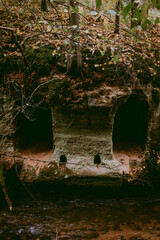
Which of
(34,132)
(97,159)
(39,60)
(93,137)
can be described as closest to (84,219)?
(97,159)

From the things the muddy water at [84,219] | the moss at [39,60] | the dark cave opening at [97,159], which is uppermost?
the moss at [39,60]

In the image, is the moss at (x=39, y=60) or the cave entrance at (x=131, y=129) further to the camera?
the cave entrance at (x=131, y=129)

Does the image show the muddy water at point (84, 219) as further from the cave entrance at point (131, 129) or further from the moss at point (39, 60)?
the moss at point (39, 60)

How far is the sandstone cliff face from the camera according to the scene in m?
5.74

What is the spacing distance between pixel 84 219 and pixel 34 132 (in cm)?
427

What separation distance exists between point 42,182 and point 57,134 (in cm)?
165

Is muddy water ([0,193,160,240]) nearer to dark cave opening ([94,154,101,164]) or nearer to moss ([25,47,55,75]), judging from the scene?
dark cave opening ([94,154,101,164])

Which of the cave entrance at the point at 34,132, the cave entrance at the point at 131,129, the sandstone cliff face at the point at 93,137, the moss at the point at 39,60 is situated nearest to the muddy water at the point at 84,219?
the sandstone cliff face at the point at 93,137

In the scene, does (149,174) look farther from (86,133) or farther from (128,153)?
(86,133)

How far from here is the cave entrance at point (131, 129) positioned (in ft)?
21.6

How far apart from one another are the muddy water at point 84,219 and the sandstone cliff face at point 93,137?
0.86 metres

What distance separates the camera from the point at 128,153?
677 centimetres

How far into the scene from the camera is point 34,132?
803 centimetres

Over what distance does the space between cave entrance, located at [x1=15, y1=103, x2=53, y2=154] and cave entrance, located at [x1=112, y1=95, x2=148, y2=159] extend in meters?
2.84
